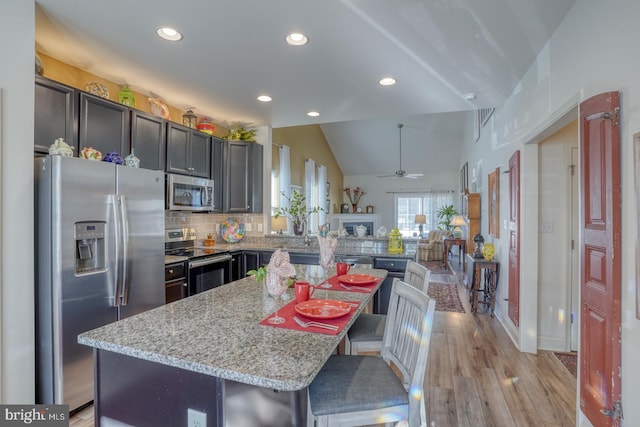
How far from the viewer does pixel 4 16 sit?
192 cm

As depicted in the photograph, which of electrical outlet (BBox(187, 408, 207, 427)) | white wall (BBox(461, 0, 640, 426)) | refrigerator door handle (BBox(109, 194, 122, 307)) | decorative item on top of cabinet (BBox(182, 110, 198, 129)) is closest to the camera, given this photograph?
electrical outlet (BBox(187, 408, 207, 427))

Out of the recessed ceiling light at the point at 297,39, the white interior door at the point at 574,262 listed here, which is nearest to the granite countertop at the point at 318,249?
the white interior door at the point at 574,262

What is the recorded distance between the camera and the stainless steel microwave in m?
3.47

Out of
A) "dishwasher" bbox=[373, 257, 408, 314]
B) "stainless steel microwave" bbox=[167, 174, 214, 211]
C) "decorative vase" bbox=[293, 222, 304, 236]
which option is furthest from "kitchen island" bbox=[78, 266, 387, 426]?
"decorative vase" bbox=[293, 222, 304, 236]

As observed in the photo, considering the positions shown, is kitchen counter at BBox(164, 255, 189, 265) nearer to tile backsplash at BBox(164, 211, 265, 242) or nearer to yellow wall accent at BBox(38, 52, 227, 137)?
tile backsplash at BBox(164, 211, 265, 242)

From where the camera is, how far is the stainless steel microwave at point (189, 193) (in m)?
3.47

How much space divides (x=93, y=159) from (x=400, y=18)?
2.34 meters

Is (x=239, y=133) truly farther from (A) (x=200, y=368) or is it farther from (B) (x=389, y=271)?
(A) (x=200, y=368)

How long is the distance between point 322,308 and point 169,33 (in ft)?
7.19

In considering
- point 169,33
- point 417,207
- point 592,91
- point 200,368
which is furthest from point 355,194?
point 200,368

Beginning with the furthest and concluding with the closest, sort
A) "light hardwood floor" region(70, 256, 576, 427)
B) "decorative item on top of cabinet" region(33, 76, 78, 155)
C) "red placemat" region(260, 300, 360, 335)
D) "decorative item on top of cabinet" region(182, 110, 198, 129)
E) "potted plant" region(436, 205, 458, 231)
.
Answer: "potted plant" region(436, 205, 458, 231) < "decorative item on top of cabinet" region(182, 110, 198, 129) < "decorative item on top of cabinet" region(33, 76, 78, 155) < "light hardwood floor" region(70, 256, 576, 427) < "red placemat" region(260, 300, 360, 335)

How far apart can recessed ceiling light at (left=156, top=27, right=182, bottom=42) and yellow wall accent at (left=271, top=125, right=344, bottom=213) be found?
3.77 m

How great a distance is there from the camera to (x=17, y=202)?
1977 millimetres

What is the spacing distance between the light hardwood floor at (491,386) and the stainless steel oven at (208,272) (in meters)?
1.32
